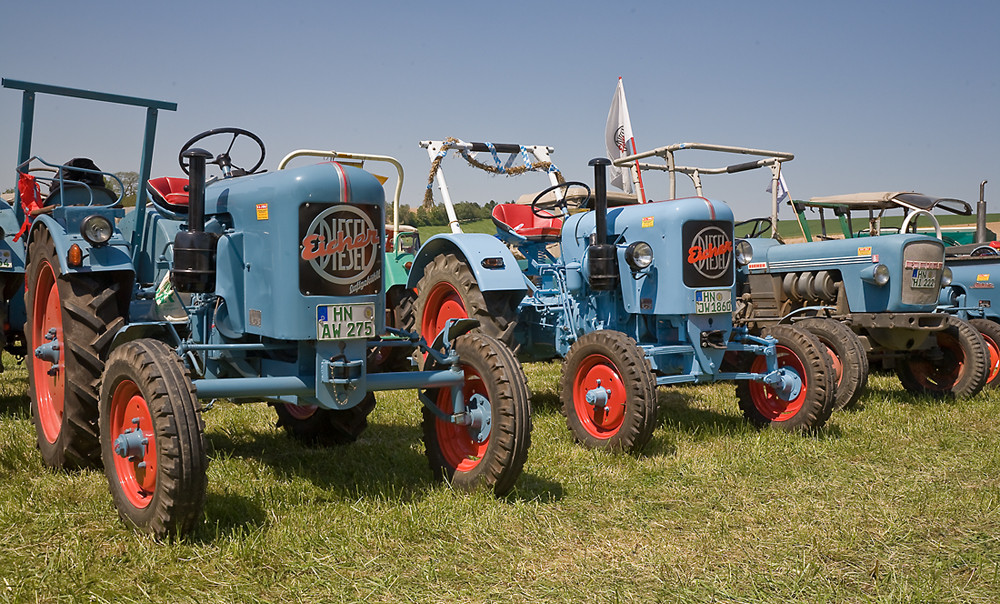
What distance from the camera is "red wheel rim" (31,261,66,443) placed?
436 cm

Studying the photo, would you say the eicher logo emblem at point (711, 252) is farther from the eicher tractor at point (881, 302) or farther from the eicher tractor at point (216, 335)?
the eicher tractor at point (216, 335)

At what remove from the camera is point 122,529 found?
3318mm

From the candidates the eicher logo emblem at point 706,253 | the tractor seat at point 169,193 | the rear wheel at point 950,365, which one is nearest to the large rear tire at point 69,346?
the tractor seat at point 169,193

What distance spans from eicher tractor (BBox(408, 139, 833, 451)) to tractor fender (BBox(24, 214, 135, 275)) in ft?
7.74

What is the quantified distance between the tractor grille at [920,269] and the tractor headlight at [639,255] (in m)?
2.80

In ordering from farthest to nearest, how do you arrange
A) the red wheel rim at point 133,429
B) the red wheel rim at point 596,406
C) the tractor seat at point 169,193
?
1. the red wheel rim at point 596,406
2. the tractor seat at point 169,193
3. the red wheel rim at point 133,429

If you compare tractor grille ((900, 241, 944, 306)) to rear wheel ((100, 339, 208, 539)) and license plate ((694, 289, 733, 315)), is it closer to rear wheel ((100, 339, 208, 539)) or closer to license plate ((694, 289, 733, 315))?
license plate ((694, 289, 733, 315))

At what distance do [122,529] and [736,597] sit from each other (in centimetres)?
228

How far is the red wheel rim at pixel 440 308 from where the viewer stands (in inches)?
251

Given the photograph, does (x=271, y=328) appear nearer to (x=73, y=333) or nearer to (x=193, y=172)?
(x=193, y=172)

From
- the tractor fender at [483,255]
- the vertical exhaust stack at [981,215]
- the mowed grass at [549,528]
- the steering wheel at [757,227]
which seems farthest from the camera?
the vertical exhaust stack at [981,215]

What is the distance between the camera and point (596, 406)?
16.6 ft

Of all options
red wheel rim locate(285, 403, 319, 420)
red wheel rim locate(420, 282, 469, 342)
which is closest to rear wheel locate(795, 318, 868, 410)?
red wheel rim locate(420, 282, 469, 342)

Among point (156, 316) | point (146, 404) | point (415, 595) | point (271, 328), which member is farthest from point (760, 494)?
point (156, 316)
